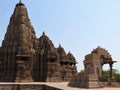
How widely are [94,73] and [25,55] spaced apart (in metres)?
15.9

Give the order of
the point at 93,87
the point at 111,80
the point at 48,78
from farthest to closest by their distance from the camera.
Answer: the point at 48,78, the point at 111,80, the point at 93,87

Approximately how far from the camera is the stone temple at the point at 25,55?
38375 millimetres

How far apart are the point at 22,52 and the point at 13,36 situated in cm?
455

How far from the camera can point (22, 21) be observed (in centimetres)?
4216

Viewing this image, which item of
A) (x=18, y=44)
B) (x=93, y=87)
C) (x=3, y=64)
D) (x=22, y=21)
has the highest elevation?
(x=22, y=21)

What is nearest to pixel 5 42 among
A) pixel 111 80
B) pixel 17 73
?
pixel 17 73

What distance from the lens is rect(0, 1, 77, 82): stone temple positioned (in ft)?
126

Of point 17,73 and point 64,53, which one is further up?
point 64,53

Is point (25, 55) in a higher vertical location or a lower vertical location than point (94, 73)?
higher

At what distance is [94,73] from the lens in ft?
84.4

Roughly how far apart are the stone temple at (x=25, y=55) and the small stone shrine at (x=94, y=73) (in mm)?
13131

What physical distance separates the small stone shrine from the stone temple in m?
13.1

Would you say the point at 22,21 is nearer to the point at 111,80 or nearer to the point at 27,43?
the point at 27,43

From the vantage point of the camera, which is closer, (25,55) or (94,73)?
(94,73)
